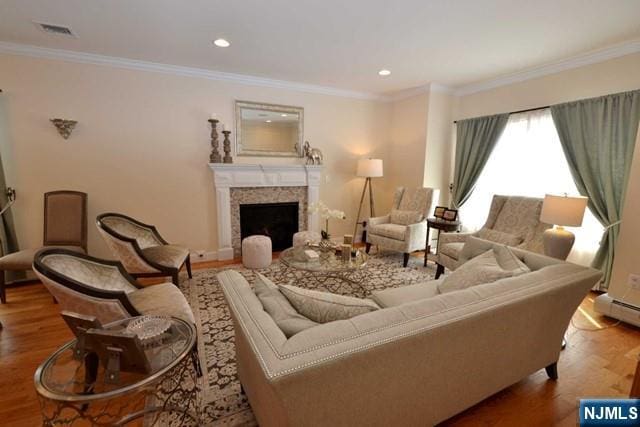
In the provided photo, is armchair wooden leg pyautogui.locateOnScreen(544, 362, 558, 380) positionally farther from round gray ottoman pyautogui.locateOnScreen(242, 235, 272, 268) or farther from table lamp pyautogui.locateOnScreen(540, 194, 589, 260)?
round gray ottoman pyautogui.locateOnScreen(242, 235, 272, 268)

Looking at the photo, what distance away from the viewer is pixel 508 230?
10.6 ft

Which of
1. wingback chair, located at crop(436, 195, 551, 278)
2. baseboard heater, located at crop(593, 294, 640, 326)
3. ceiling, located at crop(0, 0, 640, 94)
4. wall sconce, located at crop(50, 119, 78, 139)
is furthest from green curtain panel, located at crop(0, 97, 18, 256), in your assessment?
baseboard heater, located at crop(593, 294, 640, 326)

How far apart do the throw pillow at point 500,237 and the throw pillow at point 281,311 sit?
2801mm

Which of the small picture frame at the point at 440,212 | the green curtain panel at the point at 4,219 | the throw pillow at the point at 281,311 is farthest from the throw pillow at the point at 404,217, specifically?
the green curtain panel at the point at 4,219

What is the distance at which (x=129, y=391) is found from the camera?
1.06 m

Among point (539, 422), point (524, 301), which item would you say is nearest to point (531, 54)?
point (524, 301)

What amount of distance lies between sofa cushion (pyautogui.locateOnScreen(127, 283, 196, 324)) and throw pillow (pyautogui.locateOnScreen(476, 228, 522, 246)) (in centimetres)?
316

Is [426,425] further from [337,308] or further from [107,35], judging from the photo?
[107,35]

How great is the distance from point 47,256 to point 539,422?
9.65 feet

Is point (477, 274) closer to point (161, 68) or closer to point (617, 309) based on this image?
point (617, 309)

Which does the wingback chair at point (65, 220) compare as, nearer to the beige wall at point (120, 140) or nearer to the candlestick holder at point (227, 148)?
the beige wall at point (120, 140)

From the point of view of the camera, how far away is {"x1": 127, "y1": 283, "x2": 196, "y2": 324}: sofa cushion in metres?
1.75

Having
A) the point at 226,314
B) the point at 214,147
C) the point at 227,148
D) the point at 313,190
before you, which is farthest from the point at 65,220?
the point at 313,190

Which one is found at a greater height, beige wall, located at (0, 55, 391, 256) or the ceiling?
the ceiling
